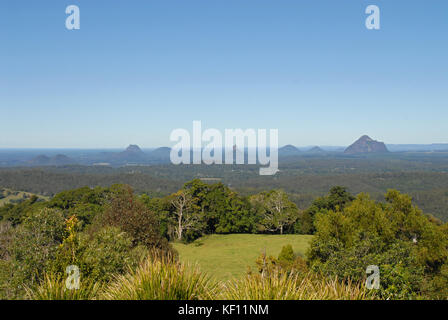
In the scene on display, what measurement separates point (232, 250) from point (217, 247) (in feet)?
12.2

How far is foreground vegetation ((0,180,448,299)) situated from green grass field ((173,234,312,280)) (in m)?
0.13

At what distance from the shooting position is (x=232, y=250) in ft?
97.2

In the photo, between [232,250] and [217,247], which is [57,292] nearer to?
[232,250]

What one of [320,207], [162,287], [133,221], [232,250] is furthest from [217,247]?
[162,287]

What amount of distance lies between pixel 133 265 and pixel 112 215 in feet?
25.7

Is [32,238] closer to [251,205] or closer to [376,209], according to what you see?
[376,209]

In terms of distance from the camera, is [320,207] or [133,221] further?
[320,207]

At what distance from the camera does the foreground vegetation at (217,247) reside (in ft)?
19.4

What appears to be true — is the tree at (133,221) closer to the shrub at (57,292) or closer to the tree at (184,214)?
the shrub at (57,292)

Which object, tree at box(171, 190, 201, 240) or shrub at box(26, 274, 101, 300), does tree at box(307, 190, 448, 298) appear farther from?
tree at box(171, 190, 201, 240)

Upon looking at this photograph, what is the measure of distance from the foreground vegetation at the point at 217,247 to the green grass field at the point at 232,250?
0.42 feet
